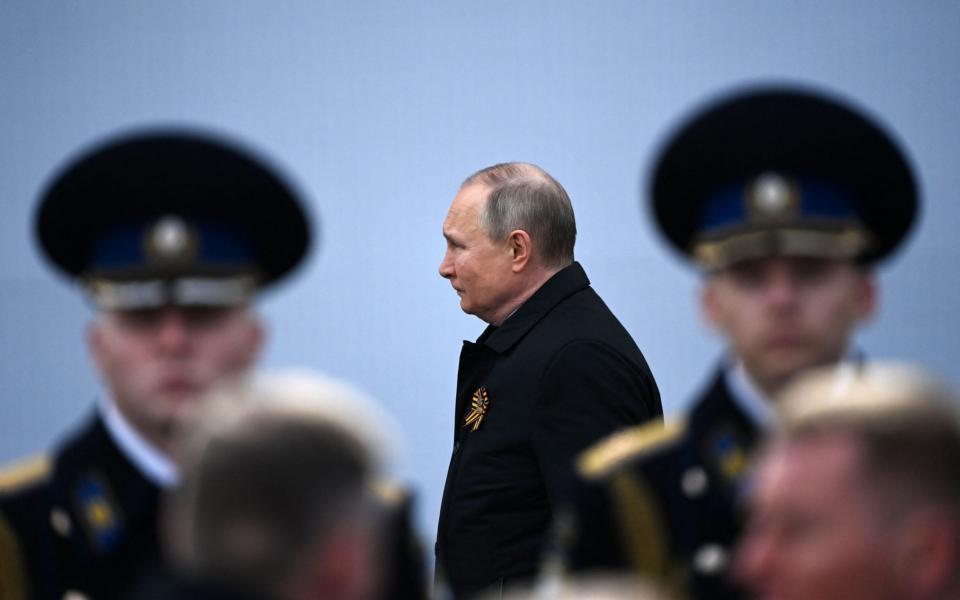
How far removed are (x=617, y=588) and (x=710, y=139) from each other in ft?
3.45

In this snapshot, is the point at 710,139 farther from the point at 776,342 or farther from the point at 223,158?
the point at 223,158

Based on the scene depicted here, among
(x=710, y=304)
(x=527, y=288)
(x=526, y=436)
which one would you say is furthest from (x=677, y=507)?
(x=527, y=288)

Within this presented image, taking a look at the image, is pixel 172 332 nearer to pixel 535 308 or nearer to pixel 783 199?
pixel 783 199

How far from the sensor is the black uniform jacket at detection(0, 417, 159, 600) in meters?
1.98

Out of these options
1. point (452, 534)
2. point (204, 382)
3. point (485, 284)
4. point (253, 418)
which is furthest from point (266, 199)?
point (485, 284)

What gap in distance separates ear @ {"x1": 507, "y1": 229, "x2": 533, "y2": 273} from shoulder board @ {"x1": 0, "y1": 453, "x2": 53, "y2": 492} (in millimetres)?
1754

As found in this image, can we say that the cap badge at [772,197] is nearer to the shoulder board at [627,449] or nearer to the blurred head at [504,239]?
the shoulder board at [627,449]

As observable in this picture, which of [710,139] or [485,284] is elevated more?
[710,139]

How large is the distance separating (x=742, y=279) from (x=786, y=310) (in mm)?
90

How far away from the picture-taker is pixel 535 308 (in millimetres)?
3611

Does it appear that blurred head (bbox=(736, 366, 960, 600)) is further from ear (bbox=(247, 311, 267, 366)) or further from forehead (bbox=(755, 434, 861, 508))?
ear (bbox=(247, 311, 267, 366))

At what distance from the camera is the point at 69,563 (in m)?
2.02

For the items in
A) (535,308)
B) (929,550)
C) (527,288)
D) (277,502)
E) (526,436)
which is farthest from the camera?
(527,288)

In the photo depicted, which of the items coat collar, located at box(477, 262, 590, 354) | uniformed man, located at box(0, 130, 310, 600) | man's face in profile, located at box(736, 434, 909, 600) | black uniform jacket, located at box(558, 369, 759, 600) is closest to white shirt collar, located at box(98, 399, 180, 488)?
uniformed man, located at box(0, 130, 310, 600)
